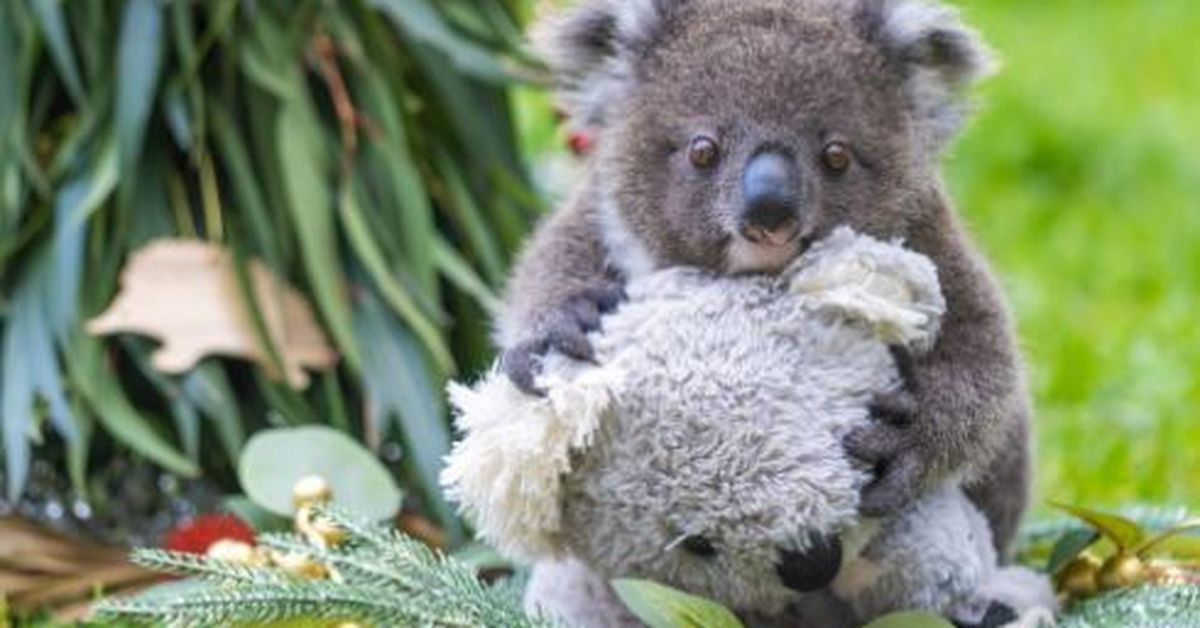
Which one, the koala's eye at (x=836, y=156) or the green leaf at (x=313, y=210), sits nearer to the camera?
the koala's eye at (x=836, y=156)

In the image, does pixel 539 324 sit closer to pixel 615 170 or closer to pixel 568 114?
pixel 615 170

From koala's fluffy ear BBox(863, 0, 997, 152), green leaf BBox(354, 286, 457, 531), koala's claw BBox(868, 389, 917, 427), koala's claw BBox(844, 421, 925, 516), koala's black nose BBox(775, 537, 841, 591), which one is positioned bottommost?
green leaf BBox(354, 286, 457, 531)

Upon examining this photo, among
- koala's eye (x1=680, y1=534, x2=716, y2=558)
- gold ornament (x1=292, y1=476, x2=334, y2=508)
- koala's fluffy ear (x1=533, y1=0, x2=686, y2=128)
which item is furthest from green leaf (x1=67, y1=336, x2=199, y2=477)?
koala's eye (x1=680, y1=534, x2=716, y2=558)

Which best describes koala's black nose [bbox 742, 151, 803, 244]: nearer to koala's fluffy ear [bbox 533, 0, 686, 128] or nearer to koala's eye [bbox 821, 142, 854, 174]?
koala's eye [bbox 821, 142, 854, 174]

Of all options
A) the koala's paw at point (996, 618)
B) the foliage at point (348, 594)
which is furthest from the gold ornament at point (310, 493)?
the koala's paw at point (996, 618)

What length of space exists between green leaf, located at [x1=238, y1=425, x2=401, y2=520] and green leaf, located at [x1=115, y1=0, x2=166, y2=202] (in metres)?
0.59

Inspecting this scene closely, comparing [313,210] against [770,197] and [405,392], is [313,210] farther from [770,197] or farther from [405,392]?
[770,197]

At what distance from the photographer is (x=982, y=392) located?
2.26 metres

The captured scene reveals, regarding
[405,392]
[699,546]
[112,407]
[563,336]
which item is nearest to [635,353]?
[563,336]

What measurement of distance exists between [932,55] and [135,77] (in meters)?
1.33

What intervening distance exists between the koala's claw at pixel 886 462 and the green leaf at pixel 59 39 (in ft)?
4.87

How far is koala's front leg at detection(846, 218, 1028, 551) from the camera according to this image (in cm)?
220

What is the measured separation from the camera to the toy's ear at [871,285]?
86.3 inches

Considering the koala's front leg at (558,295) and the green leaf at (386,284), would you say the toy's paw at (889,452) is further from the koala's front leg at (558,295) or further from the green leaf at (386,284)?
the green leaf at (386,284)
